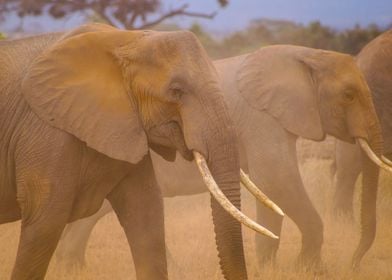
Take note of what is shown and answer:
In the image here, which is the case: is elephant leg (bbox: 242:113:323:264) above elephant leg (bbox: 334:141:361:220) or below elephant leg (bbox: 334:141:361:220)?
above

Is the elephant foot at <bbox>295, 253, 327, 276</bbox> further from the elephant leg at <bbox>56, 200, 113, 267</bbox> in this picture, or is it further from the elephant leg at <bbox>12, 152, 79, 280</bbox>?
the elephant leg at <bbox>12, 152, 79, 280</bbox>


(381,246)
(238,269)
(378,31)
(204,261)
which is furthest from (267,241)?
(378,31)

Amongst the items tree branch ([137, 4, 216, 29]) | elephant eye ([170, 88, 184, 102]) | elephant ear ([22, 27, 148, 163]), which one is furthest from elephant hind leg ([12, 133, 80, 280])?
tree branch ([137, 4, 216, 29])

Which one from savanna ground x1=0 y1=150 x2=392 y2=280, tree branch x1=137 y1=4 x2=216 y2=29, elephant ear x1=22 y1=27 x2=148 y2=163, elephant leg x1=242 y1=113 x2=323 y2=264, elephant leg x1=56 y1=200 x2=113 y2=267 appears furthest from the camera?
tree branch x1=137 y1=4 x2=216 y2=29

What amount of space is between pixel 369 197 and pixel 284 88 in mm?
1039

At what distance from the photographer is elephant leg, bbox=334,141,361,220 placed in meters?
8.34

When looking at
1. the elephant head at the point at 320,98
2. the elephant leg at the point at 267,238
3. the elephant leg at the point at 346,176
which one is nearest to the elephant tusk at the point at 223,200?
the elephant head at the point at 320,98

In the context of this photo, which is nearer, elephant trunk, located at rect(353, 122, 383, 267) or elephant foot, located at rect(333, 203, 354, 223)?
elephant trunk, located at rect(353, 122, 383, 267)

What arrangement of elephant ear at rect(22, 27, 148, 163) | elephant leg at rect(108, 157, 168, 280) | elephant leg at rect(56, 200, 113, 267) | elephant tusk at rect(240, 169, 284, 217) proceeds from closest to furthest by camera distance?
1. elephant tusk at rect(240, 169, 284, 217)
2. elephant ear at rect(22, 27, 148, 163)
3. elephant leg at rect(108, 157, 168, 280)
4. elephant leg at rect(56, 200, 113, 267)

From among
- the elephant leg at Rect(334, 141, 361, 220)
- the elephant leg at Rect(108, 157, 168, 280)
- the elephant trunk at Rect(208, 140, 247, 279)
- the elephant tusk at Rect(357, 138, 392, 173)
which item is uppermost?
the elephant trunk at Rect(208, 140, 247, 279)

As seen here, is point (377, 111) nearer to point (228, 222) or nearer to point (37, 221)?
point (228, 222)

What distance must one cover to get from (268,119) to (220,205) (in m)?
2.73

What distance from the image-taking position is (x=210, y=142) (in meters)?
3.84

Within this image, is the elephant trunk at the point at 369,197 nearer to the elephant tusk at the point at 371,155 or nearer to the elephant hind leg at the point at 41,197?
the elephant tusk at the point at 371,155
